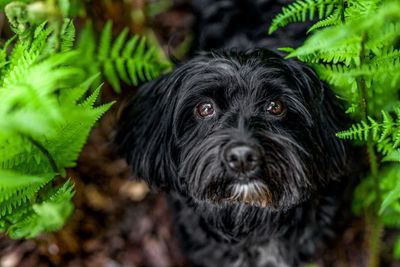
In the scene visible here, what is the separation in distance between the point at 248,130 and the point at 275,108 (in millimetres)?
266

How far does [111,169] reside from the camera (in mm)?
3736

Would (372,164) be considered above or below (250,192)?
below

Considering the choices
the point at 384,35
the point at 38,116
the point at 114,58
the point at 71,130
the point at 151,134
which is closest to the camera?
the point at 38,116

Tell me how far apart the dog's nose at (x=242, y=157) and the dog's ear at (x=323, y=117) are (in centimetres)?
52

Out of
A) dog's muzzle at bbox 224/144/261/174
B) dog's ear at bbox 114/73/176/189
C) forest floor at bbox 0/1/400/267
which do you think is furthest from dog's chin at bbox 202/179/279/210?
forest floor at bbox 0/1/400/267

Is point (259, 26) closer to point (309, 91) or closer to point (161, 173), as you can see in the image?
point (309, 91)

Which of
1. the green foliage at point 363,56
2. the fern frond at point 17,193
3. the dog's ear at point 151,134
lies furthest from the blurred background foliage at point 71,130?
the green foliage at point 363,56

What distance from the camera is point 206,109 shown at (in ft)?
7.34

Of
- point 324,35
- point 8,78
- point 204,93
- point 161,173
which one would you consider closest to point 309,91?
point 204,93

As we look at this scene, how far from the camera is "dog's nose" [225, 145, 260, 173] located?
73.4 inches

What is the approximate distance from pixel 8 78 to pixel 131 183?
2.10 meters

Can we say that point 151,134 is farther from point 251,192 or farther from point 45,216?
point 45,216

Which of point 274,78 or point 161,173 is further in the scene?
point 161,173

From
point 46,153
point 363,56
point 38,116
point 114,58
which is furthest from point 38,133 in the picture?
point 363,56
